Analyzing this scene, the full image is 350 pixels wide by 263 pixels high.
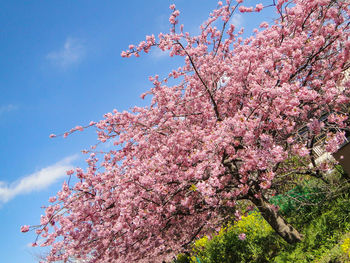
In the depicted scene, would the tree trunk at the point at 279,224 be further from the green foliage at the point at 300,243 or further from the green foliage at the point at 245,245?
the green foliage at the point at 245,245

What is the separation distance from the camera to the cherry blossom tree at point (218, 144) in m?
5.49

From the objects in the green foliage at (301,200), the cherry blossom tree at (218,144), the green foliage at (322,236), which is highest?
the cherry blossom tree at (218,144)

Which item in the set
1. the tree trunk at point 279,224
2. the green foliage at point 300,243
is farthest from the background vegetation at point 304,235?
the tree trunk at point 279,224

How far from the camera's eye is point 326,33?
21.4 feet

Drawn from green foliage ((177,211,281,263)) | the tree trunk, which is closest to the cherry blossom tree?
the tree trunk

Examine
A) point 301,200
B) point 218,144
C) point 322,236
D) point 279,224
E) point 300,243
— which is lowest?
point 322,236

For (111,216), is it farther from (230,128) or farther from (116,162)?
(230,128)

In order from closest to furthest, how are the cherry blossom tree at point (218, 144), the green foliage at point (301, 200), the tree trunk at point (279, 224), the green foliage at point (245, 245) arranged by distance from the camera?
the cherry blossom tree at point (218, 144), the tree trunk at point (279, 224), the green foliage at point (245, 245), the green foliage at point (301, 200)

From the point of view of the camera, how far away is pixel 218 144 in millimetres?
5406

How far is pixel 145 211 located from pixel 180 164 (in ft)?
4.85

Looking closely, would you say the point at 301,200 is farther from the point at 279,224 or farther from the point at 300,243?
the point at 300,243

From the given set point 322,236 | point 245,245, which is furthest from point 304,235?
point 245,245

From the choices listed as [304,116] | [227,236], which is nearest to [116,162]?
[227,236]

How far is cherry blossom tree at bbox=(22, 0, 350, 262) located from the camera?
5.49 m
